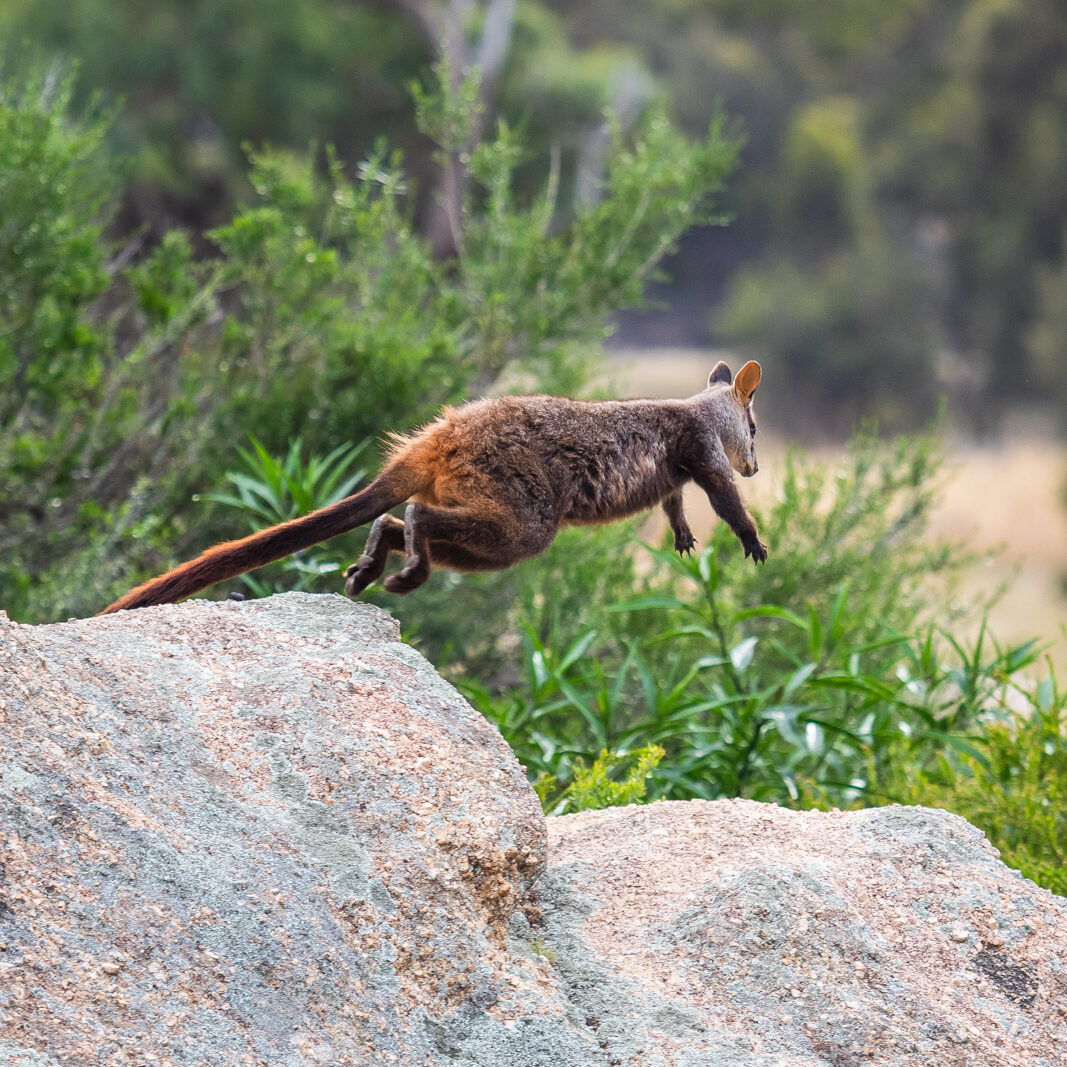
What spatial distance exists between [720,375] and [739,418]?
0.33 metres

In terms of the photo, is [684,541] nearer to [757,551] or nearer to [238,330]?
[757,551]

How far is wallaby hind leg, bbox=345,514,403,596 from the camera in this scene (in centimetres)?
299

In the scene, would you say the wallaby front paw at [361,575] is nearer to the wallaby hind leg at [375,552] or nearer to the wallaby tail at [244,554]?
the wallaby hind leg at [375,552]

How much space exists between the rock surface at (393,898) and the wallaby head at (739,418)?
1068 mm

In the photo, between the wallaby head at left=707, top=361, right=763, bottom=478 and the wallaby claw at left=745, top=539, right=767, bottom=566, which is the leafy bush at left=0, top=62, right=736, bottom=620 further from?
the wallaby claw at left=745, top=539, right=767, bottom=566

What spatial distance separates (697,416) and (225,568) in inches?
50.4

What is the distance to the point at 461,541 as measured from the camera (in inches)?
115

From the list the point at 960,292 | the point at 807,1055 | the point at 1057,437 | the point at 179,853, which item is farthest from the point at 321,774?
the point at 960,292

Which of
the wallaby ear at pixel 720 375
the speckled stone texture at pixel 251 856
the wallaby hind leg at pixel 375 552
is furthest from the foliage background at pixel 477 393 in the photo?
the speckled stone texture at pixel 251 856

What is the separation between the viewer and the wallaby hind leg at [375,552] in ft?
9.81

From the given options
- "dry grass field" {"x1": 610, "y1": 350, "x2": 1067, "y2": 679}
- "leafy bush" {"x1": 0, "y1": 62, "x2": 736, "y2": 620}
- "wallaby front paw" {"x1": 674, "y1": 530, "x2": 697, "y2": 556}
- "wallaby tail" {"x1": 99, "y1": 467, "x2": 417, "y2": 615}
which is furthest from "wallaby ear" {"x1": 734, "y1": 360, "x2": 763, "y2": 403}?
"dry grass field" {"x1": 610, "y1": 350, "x2": 1067, "y2": 679}

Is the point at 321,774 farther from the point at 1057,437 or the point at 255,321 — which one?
the point at 1057,437

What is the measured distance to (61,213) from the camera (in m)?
5.25

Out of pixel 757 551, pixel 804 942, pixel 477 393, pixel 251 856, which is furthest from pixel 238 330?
pixel 804 942
